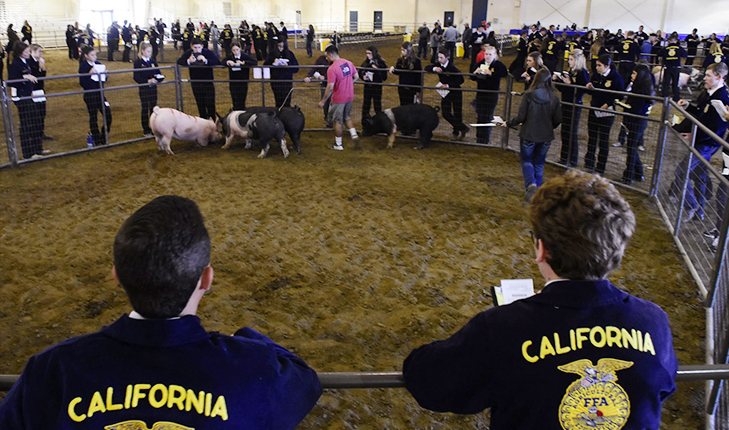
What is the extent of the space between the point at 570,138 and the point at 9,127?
827 centimetres

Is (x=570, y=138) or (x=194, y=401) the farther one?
(x=570, y=138)

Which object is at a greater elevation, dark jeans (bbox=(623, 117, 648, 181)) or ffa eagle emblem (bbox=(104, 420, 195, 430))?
ffa eagle emblem (bbox=(104, 420, 195, 430))

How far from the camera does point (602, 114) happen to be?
8.00m

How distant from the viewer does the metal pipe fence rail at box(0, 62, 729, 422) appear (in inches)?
178

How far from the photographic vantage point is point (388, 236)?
625 centimetres

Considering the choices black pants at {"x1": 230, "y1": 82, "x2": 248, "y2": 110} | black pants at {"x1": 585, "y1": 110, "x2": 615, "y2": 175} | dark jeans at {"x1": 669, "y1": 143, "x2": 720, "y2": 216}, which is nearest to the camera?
dark jeans at {"x1": 669, "y1": 143, "x2": 720, "y2": 216}

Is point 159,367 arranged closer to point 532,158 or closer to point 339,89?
point 532,158

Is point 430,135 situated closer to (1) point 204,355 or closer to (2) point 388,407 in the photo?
(2) point 388,407

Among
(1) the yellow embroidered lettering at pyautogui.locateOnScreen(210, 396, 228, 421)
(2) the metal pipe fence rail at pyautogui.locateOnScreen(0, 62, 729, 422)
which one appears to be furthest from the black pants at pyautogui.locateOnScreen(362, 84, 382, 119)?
(1) the yellow embroidered lettering at pyautogui.locateOnScreen(210, 396, 228, 421)

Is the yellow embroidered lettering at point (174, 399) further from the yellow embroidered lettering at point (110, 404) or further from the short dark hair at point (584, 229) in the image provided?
the short dark hair at point (584, 229)

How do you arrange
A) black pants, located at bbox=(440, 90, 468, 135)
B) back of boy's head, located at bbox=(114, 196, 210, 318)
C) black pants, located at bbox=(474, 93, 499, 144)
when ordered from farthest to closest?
black pants, located at bbox=(440, 90, 468, 135)
black pants, located at bbox=(474, 93, 499, 144)
back of boy's head, located at bbox=(114, 196, 210, 318)

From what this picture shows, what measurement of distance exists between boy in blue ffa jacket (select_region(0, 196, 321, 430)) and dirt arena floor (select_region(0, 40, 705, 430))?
2272 mm

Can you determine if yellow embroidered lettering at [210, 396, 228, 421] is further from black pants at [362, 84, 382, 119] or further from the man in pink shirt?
black pants at [362, 84, 382, 119]

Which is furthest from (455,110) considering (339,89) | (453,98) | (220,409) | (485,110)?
(220,409)
